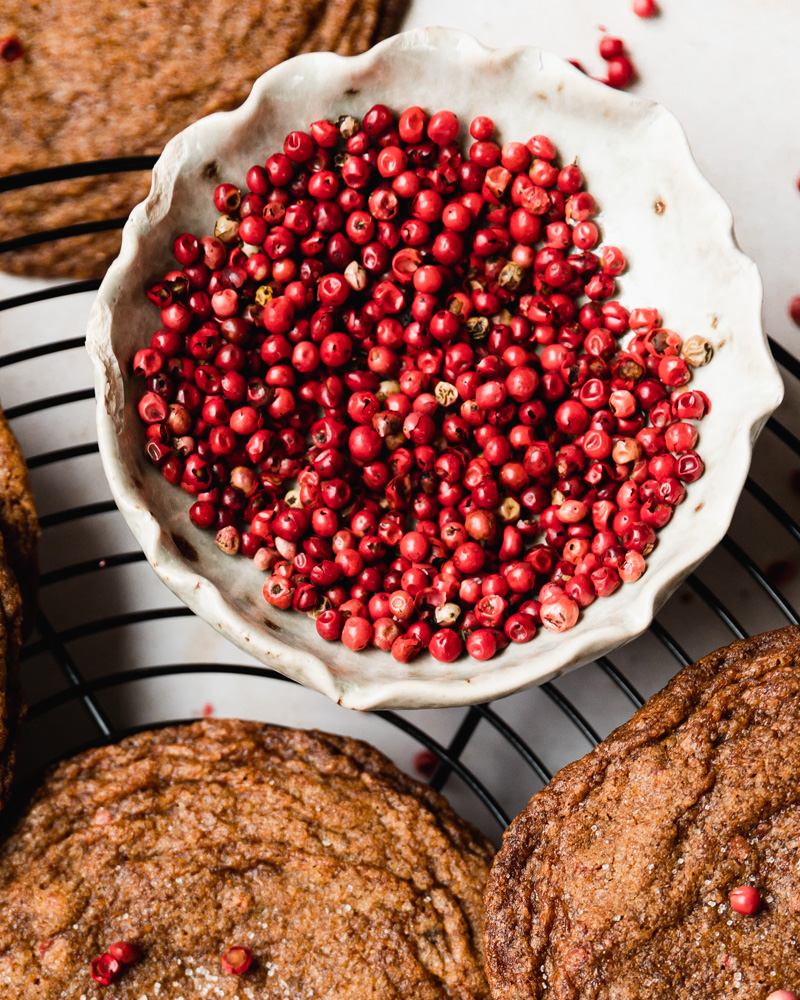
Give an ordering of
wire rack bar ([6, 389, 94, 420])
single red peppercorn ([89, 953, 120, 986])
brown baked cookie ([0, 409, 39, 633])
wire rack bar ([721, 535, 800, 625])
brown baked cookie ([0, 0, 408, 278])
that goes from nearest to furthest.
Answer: single red peppercorn ([89, 953, 120, 986]) < brown baked cookie ([0, 409, 39, 633]) < wire rack bar ([721, 535, 800, 625]) < brown baked cookie ([0, 0, 408, 278]) < wire rack bar ([6, 389, 94, 420])

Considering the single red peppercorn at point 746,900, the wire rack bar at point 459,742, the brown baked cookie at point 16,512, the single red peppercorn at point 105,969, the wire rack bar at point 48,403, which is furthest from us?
the wire rack bar at point 459,742

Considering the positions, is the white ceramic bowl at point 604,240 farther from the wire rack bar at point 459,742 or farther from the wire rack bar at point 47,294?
the wire rack bar at point 459,742

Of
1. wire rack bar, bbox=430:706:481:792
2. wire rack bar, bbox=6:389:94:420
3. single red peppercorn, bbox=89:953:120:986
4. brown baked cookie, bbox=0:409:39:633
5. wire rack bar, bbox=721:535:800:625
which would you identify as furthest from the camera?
wire rack bar, bbox=430:706:481:792

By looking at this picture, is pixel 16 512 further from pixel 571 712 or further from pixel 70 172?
pixel 571 712

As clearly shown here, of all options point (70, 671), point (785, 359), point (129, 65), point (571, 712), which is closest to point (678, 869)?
point (571, 712)

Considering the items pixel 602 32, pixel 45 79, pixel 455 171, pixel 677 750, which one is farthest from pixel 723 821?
pixel 45 79

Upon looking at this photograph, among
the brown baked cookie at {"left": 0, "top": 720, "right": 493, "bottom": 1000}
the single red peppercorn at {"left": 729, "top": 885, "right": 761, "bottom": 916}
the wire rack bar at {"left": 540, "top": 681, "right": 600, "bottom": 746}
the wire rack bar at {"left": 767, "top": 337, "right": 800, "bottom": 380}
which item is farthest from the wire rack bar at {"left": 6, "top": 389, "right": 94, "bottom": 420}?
the single red peppercorn at {"left": 729, "top": 885, "right": 761, "bottom": 916}

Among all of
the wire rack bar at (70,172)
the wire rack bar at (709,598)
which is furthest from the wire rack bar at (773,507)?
the wire rack bar at (70,172)

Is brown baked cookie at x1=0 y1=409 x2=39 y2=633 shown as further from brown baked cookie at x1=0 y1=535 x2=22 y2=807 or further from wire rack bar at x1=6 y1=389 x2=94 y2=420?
wire rack bar at x1=6 y1=389 x2=94 y2=420

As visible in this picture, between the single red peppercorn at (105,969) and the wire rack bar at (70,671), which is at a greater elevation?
the single red peppercorn at (105,969)
